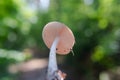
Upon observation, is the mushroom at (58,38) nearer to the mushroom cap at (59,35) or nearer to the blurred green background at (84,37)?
the mushroom cap at (59,35)

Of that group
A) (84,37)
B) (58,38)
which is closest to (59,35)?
(58,38)

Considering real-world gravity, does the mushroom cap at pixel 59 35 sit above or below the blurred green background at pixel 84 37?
below

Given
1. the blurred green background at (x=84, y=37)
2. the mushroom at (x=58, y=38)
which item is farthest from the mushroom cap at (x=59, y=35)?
the blurred green background at (x=84, y=37)

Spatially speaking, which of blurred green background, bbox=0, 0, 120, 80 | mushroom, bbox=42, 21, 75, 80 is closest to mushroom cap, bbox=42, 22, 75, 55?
mushroom, bbox=42, 21, 75, 80

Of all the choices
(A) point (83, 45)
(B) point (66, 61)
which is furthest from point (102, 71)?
(B) point (66, 61)

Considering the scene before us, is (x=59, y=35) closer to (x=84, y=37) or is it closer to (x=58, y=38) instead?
(x=58, y=38)

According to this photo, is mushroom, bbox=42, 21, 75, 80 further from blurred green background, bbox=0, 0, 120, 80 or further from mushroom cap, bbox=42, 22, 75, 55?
blurred green background, bbox=0, 0, 120, 80

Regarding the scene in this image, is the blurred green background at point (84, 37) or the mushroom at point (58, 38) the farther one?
the blurred green background at point (84, 37)
